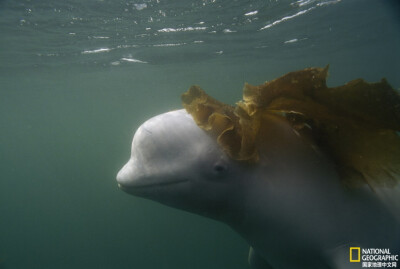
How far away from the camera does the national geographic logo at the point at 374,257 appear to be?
7.86 ft

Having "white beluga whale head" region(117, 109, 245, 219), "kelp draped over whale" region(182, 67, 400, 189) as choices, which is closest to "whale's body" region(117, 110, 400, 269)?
"white beluga whale head" region(117, 109, 245, 219)

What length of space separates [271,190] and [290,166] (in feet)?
0.95

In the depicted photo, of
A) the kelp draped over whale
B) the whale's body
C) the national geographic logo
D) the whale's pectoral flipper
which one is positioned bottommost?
the whale's pectoral flipper

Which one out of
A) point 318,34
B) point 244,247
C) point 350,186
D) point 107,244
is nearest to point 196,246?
point 244,247

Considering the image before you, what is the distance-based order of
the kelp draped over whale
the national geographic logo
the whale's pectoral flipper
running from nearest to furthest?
the kelp draped over whale, the national geographic logo, the whale's pectoral flipper

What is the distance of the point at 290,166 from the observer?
247 cm

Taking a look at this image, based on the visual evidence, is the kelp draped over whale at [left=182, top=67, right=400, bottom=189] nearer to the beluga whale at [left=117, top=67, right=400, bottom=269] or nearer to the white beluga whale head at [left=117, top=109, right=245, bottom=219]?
the beluga whale at [left=117, top=67, right=400, bottom=269]

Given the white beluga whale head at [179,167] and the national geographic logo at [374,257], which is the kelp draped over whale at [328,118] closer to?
the white beluga whale head at [179,167]

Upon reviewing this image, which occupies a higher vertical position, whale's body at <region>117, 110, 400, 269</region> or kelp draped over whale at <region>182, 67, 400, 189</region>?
kelp draped over whale at <region>182, 67, 400, 189</region>

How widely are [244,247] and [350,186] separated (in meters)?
20.9

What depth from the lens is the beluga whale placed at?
2.20m

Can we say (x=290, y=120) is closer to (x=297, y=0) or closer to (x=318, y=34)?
(x=297, y=0)

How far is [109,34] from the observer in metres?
14.6

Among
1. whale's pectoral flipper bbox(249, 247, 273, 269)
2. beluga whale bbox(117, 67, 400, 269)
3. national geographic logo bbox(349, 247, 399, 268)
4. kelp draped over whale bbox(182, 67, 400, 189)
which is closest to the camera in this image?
kelp draped over whale bbox(182, 67, 400, 189)
